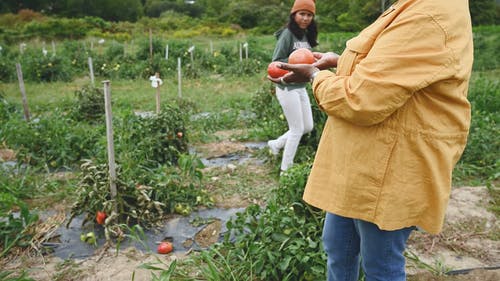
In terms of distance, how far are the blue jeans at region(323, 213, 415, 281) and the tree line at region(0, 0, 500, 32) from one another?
15659 millimetres

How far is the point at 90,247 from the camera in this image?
2.68 meters

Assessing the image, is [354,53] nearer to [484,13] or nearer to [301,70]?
[301,70]

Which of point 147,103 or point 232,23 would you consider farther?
point 232,23

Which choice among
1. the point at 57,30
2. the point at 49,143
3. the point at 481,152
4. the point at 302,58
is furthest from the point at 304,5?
the point at 57,30

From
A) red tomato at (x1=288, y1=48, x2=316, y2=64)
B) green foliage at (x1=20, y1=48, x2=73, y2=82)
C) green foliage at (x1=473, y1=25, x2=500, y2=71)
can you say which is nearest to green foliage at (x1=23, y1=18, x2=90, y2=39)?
green foliage at (x1=20, y1=48, x2=73, y2=82)

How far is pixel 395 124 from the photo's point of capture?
1170 millimetres

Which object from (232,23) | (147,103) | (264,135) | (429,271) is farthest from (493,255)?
(232,23)

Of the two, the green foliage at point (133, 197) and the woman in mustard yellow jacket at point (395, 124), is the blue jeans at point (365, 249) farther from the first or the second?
the green foliage at point (133, 197)

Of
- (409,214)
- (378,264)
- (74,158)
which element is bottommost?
(74,158)

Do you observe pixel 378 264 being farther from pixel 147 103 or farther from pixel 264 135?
pixel 147 103

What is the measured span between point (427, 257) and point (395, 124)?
1.69m

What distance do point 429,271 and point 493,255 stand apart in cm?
55

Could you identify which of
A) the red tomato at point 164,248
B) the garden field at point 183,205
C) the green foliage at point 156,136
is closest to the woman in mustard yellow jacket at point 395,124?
the garden field at point 183,205

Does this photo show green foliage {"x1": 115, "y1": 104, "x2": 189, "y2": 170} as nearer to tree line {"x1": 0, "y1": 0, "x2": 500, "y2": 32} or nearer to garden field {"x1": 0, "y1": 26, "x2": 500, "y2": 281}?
garden field {"x1": 0, "y1": 26, "x2": 500, "y2": 281}
